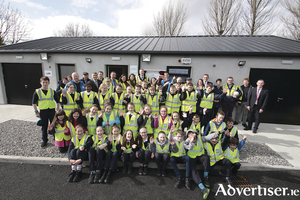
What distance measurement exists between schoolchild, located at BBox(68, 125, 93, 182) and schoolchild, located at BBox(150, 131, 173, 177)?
1586 mm

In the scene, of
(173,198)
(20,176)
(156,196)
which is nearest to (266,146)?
(173,198)

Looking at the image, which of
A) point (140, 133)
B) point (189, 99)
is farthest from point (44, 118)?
point (189, 99)

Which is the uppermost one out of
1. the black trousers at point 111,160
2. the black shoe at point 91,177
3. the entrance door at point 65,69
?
the entrance door at point 65,69

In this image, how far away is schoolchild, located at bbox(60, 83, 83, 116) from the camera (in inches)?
165

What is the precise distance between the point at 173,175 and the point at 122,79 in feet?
12.4

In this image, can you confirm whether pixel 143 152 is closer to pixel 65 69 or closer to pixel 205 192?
pixel 205 192

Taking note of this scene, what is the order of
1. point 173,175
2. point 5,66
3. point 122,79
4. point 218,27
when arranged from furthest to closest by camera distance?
1. point 218,27
2. point 5,66
3. point 122,79
4. point 173,175

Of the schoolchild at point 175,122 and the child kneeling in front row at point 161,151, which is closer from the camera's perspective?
the child kneeling in front row at point 161,151

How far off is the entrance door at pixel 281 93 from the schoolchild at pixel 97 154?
6.95 meters

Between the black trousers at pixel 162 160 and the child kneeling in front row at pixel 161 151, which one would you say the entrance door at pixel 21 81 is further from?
the black trousers at pixel 162 160

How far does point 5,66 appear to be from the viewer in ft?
27.2

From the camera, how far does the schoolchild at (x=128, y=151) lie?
328 centimetres

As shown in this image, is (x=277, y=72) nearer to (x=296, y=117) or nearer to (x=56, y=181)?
(x=296, y=117)

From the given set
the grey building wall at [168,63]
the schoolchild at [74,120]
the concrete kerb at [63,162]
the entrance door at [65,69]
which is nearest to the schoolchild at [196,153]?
the concrete kerb at [63,162]
